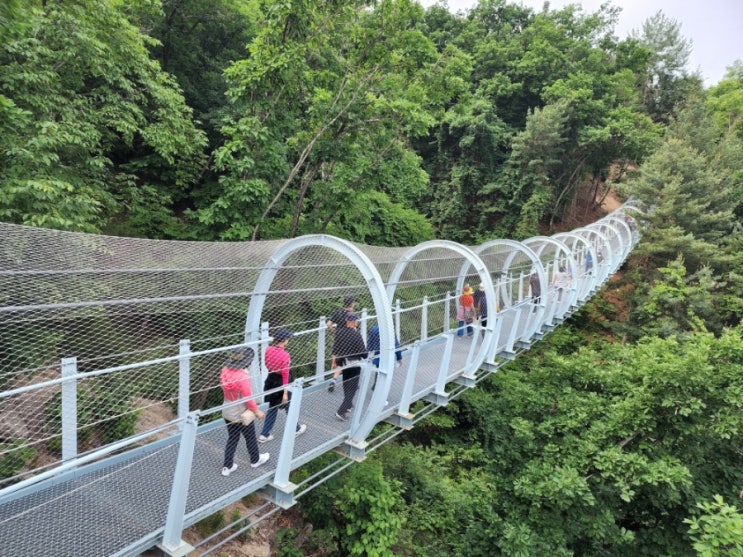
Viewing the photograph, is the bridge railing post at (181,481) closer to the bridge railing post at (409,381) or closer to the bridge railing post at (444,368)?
the bridge railing post at (409,381)

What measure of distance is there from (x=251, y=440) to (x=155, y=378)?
2.57 meters

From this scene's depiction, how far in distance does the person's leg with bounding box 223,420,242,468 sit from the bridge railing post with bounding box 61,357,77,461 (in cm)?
92

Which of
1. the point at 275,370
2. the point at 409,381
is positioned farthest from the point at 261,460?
the point at 409,381

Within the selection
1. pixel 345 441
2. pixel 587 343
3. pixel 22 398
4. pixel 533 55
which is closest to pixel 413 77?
pixel 345 441

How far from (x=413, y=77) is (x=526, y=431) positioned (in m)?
7.31

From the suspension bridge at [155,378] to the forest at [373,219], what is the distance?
1.54m

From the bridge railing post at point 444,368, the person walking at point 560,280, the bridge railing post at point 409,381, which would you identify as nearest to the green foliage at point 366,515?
the bridge railing post at point 444,368

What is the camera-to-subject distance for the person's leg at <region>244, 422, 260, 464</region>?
2.91m

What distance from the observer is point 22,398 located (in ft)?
13.6

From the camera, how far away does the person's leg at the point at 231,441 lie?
2.86 metres

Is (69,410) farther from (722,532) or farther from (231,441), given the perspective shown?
(722,532)

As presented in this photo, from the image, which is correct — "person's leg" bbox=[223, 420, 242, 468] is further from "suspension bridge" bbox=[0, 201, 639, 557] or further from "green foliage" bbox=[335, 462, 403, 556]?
"green foliage" bbox=[335, 462, 403, 556]

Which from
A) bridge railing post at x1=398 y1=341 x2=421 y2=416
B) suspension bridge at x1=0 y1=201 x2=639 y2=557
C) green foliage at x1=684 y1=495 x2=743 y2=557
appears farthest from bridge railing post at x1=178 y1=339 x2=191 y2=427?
green foliage at x1=684 y1=495 x2=743 y2=557

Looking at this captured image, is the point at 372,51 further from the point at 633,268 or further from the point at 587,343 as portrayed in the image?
the point at 633,268
